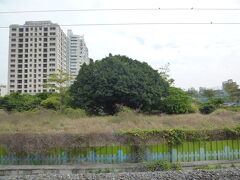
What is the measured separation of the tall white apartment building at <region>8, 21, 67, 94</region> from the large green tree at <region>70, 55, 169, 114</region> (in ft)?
142

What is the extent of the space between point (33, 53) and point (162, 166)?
5888 centimetres

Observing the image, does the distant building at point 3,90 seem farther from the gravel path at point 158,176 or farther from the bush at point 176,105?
the gravel path at point 158,176

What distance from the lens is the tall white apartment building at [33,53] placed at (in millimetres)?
52375

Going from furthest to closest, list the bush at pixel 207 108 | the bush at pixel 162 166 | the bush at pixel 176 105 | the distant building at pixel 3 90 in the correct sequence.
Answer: the distant building at pixel 3 90 < the bush at pixel 207 108 < the bush at pixel 176 105 < the bush at pixel 162 166

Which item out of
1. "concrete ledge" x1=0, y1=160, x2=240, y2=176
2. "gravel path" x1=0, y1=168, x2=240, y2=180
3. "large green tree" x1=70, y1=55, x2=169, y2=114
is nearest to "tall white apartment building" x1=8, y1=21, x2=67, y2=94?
"large green tree" x1=70, y1=55, x2=169, y2=114

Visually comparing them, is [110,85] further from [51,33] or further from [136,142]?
[51,33]

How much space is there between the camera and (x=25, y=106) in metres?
19.1

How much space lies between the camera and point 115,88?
40.0ft

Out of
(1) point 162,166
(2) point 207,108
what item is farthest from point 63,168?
(2) point 207,108

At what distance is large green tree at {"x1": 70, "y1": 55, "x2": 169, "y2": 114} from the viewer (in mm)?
12438

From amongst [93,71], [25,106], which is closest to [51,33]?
[25,106]

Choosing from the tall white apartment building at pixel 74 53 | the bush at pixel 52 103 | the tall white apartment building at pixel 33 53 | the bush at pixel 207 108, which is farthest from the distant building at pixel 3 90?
the bush at pixel 207 108

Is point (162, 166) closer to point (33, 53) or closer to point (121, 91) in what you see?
point (121, 91)

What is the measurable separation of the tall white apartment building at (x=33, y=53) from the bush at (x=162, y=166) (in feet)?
172
